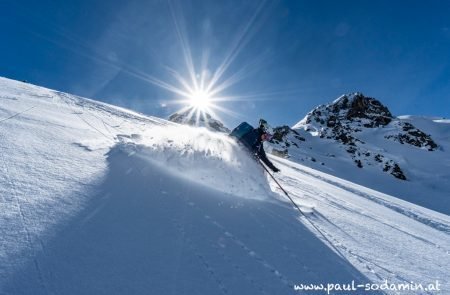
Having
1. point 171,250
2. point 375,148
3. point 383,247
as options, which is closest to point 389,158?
point 375,148

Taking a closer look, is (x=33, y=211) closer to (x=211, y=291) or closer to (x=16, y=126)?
(x=211, y=291)

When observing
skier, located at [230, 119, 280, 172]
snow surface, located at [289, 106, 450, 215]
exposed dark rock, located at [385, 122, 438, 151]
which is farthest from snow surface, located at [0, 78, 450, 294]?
exposed dark rock, located at [385, 122, 438, 151]

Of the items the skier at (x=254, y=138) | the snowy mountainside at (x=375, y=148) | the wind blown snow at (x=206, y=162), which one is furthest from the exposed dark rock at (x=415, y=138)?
the wind blown snow at (x=206, y=162)

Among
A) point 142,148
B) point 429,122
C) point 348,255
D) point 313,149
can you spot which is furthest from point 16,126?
point 429,122

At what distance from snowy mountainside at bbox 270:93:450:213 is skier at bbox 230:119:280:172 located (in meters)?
29.0

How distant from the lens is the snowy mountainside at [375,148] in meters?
38.7

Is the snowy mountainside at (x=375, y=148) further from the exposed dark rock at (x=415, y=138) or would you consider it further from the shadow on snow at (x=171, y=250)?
the shadow on snow at (x=171, y=250)

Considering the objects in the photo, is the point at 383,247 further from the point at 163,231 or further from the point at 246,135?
the point at 246,135

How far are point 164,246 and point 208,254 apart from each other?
49 centimetres

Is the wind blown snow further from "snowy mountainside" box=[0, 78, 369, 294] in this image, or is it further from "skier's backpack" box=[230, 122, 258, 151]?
"skier's backpack" box=[230, 122, 258, 151]

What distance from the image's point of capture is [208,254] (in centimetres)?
306

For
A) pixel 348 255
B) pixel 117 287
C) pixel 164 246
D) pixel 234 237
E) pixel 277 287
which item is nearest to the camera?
pixel 117 287

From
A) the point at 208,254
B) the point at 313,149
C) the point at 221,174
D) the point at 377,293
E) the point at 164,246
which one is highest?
the point at 313,149

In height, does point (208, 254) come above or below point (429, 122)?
below
